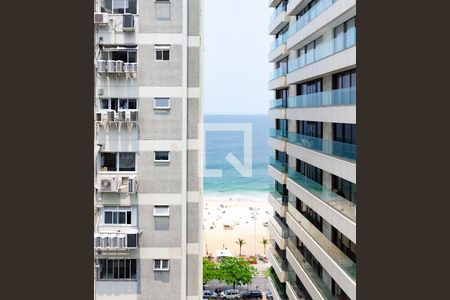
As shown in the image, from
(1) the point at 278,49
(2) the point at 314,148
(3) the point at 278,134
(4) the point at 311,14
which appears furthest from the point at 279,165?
(4) the point at 311,14

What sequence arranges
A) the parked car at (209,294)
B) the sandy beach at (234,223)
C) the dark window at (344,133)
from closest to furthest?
the dark window at (344,133), the parked car at (209,294), the sandy beach at (234,223)

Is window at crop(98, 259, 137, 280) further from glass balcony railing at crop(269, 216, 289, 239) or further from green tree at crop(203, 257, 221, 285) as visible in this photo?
green tree at crop(203, 257, 221, 285)

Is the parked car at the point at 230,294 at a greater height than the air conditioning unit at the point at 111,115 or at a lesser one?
lesser

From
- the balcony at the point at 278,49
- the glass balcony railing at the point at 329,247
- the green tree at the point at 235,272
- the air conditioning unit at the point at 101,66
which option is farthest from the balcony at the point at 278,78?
the green tree at the point at 235,272

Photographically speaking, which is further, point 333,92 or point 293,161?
point 293,161

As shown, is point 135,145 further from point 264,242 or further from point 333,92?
point 264,242

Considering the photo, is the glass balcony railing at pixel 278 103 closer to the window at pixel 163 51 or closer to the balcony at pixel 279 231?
the balcony at pixel 279 231

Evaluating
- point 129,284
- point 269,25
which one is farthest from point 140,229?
point 269,25
